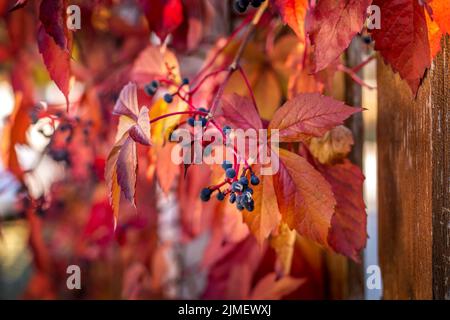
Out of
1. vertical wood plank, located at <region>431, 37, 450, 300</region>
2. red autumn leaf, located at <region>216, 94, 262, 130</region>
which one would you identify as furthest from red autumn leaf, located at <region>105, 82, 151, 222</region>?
vertical wood plank, located at <region>431, 37, 450, 300</region>

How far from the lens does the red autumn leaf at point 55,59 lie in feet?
2.06

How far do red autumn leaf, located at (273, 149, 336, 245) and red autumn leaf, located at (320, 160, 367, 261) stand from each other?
0.13 m

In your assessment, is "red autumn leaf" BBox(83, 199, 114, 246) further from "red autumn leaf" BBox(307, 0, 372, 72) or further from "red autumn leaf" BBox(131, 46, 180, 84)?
"red autumn leaf" BBox(307, 0, 372, 72)

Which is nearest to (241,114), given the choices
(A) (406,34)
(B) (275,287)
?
(A) (406,34)

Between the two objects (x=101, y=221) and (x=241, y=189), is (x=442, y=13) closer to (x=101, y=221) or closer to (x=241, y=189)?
(x=241, y=189)

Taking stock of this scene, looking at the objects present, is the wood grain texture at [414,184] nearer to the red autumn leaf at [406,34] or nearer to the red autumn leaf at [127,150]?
the red autumn leaf at [406,34]

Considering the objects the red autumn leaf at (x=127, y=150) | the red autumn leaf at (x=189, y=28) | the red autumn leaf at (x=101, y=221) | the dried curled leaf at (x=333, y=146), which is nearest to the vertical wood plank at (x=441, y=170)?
the dried curled leaf at (x=333, y=146)

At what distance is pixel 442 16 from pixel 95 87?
0.76 m

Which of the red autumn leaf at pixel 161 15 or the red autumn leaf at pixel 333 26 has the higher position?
the red autumn leaf at pixel 161 15

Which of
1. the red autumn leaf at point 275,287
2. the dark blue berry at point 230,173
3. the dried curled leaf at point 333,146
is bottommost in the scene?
the red autumn leaf at point 275,287

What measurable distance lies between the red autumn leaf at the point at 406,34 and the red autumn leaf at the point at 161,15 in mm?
331

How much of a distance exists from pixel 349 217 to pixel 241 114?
20 cm
